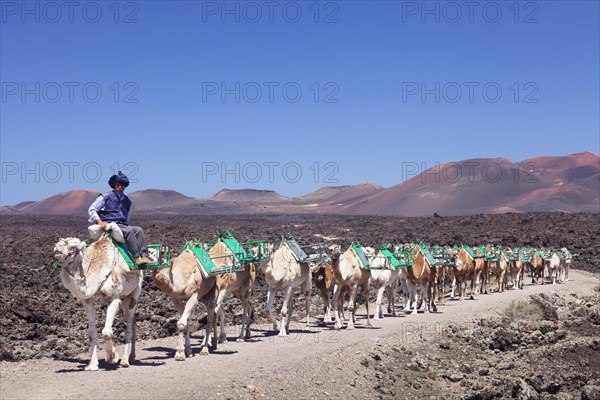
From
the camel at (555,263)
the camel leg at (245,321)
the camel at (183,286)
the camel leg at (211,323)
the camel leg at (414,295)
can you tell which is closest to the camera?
the camel at (183,286)

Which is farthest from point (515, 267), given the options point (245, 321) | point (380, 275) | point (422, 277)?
point (245, 321)

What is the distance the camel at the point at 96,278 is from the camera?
1284 cm

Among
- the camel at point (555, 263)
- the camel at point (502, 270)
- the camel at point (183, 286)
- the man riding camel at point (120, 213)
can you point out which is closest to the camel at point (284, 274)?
the camel at point (183, 286)

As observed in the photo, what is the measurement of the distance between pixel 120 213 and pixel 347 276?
7.88 m

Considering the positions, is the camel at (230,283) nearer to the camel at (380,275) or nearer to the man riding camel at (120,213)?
the man riding camel at (120,213)

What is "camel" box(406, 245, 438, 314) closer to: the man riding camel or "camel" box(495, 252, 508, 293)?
"camel" box(495, 252, 508, 293)

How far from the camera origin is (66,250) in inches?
498

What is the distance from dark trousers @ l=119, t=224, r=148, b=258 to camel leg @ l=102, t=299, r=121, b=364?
925 millimetres

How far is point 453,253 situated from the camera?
27906mm

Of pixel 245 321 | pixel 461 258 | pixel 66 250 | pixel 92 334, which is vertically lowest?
pixel 245 321

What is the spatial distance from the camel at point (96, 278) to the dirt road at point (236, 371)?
591mm

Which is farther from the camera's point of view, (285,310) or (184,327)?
(285,310)

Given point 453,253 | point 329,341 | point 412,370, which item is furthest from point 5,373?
point 453,253

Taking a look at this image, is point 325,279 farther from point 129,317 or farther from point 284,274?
point 129,317
